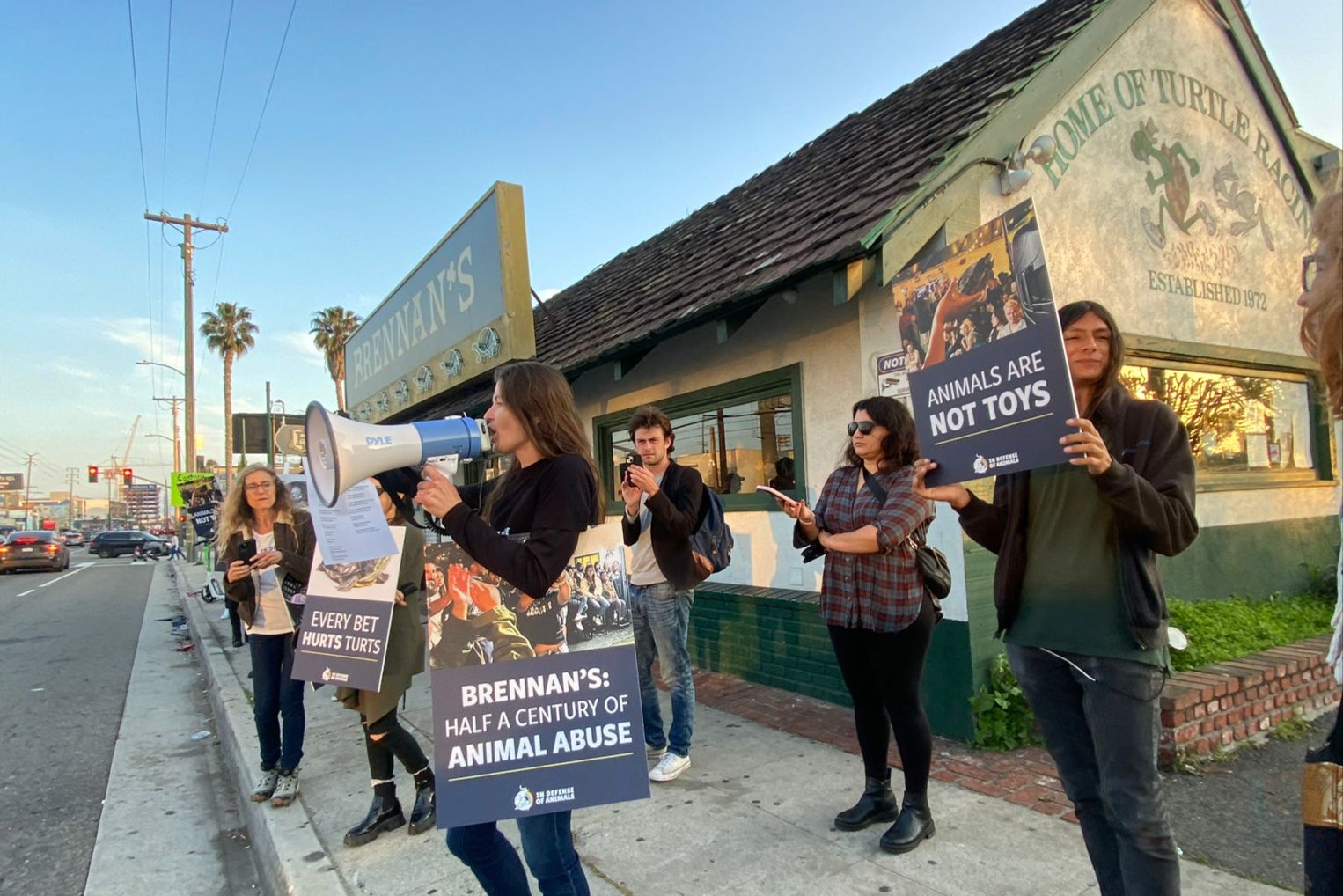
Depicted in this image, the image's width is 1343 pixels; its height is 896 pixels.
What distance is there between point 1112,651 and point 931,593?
1121mm

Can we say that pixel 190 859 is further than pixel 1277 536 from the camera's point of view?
No

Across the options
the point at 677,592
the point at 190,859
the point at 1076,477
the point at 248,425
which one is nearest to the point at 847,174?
the point at 677,592

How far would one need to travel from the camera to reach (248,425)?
14938 millimetres

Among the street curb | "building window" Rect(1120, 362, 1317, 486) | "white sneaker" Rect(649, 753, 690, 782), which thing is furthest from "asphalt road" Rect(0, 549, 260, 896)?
"building window" Rect(1120, 362, 1317, 486)

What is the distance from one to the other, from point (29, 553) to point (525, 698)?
98.0 feet

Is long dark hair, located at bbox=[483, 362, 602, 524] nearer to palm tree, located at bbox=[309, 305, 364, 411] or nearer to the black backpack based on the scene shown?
the black backpack

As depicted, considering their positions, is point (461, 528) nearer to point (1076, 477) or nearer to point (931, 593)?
point (1076, 477)

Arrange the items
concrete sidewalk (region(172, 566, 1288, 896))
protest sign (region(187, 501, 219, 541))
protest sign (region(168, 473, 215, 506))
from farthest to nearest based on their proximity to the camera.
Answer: protest sign (region(168, 473, 215, 506)) → protest sign (region(187, 501, 219, 541)) → concrete sidewalk (region(172, 566, 1288, 896))

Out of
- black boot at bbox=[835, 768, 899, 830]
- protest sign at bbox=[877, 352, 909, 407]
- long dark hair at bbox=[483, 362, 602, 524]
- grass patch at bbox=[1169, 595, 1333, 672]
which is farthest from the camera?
grass patch at bbox=[1169, 595, 1333, 672]

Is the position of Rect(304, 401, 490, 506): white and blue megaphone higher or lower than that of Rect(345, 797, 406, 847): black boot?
higher

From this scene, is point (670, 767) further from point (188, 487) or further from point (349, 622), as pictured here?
point (188, 487)

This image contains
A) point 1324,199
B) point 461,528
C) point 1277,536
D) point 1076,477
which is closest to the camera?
point 1324,199

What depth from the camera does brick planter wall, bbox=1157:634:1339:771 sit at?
146 inches

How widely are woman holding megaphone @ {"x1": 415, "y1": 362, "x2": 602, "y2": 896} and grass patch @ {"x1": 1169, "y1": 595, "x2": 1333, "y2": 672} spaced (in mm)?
3777
